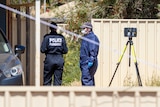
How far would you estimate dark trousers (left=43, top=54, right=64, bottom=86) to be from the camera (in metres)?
10.2

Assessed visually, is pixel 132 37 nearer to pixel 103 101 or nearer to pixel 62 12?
pixel 103 101

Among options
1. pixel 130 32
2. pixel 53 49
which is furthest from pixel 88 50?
pixel 130 32

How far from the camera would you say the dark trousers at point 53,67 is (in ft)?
33.6

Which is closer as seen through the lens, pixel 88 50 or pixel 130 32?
pixel 88 50

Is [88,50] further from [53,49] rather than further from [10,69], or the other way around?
[10,69]

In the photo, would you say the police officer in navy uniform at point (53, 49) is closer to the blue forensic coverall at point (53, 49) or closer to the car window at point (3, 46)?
the blue forensic coverall at point (53, 49)

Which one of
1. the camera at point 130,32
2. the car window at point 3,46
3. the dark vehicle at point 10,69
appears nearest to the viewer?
the dark vehicle at point 10,69

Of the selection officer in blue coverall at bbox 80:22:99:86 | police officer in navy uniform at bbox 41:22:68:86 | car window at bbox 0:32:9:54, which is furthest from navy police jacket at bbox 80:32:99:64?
car window at bbox 0:32:9:54

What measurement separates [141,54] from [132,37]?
0.57 meters

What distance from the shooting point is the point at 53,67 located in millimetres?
10359

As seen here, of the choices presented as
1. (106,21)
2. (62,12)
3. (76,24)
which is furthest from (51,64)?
(62,12)

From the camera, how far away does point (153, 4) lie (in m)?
19.0

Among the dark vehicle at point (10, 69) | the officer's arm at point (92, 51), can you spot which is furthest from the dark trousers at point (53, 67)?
the dark vehicle at point (10, 69)

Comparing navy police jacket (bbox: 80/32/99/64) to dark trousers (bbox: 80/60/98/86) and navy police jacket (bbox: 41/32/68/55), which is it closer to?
dark trousers (bbox: 80/60/98/86)
